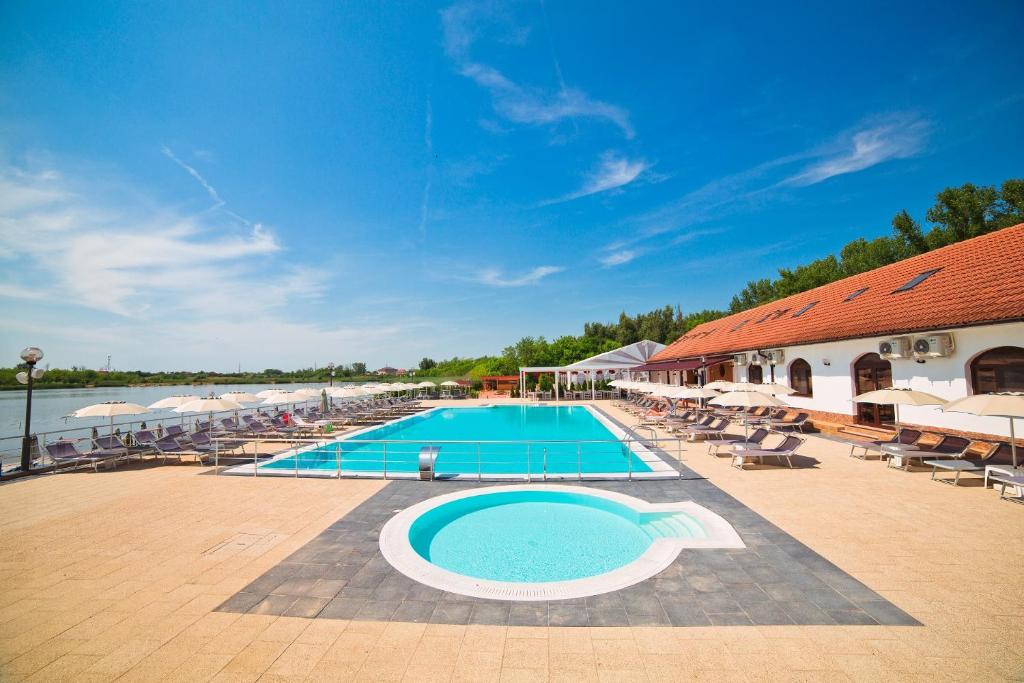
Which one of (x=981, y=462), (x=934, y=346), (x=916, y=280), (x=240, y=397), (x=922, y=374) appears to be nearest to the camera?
(x=981, y=462)

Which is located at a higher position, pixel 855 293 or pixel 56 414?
pixel 855 293

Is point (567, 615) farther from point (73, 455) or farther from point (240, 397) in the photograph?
point (240, 397)

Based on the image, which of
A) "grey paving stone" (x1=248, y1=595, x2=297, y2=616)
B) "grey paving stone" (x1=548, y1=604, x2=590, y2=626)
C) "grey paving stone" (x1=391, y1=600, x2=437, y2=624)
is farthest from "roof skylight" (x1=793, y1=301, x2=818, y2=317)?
"grey paving stone" (x1=248, y1=595, x2=297, y2=616)

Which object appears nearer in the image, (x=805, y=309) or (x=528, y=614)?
(x=528, y=614)

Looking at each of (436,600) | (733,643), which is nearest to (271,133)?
(436,600)

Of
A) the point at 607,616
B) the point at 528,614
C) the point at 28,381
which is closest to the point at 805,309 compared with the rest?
the point at 607,616

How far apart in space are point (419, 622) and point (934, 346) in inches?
512

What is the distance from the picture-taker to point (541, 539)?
21.9 ft

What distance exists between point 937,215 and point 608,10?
91.7ft

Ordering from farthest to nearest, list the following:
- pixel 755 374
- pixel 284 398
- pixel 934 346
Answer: pixel 755 374
pixel 284 398
pixel 934 346

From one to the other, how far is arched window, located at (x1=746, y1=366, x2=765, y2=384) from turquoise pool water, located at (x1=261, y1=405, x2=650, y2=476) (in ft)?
24.7

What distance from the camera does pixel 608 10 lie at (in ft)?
38.7

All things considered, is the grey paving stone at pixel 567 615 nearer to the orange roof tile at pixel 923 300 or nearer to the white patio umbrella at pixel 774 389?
the orange roof tile at pixel 923 300

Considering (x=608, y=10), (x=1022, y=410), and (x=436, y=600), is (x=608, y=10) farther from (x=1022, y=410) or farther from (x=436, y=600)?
(x=436, y=600)
